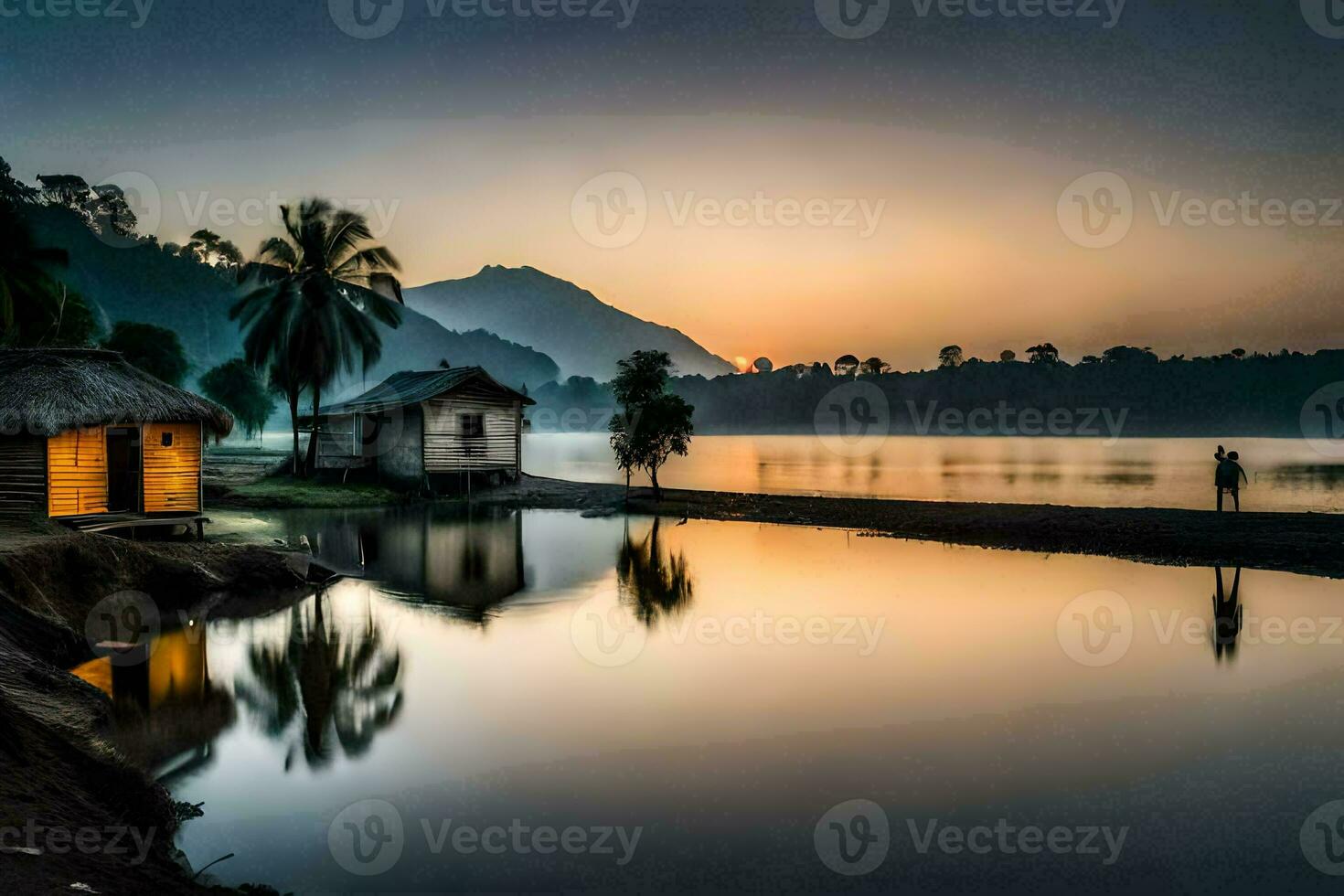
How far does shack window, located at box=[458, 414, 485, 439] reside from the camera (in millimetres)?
39438

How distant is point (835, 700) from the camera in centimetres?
1155

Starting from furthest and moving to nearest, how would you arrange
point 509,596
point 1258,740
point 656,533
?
point 656,533, point 509,596, point 1258,740

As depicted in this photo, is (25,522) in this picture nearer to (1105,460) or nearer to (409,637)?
(409,637)

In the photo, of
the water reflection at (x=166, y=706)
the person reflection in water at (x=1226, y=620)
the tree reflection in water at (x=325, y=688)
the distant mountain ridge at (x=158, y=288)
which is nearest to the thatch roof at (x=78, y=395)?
the tree reflection in water at (x=325, y=688)

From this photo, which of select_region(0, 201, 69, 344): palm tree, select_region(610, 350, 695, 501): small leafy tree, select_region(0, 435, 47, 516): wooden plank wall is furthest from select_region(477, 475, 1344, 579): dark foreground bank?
select_region(0, 435, 47, 516): wooden plank wall

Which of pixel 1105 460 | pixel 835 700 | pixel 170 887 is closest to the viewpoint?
pixel 170 887

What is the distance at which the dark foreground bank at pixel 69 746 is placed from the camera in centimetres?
566

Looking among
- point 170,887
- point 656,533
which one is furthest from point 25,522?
point 656,533

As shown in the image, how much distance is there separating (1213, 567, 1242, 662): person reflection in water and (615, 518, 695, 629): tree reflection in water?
9660 millimetres

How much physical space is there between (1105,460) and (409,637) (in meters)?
86.2

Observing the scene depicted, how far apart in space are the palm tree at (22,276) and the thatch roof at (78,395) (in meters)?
12.0

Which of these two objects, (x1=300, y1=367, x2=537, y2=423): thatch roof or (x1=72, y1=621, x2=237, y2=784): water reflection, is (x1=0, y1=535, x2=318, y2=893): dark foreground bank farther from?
(x1=300, y1=367, x2=537, y2=423): thatch roof

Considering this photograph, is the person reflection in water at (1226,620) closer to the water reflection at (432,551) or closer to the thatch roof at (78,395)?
the water reflection at (432,551)

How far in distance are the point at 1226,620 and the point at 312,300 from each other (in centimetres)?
3713
